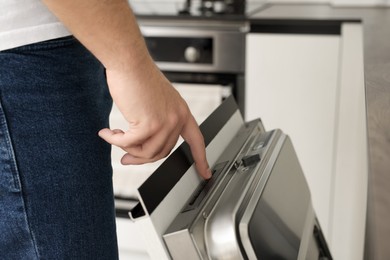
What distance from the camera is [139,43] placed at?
60cm

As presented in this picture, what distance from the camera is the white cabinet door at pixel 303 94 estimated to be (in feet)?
5.11

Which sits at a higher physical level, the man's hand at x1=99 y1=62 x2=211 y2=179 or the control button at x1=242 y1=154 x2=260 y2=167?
the man's hand at x1=99 y1=62 x2=211 y2=179

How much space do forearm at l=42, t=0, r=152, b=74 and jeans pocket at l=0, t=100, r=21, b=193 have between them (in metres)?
0.13

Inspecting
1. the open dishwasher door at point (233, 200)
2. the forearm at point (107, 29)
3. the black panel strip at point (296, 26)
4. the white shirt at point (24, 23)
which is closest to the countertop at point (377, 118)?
the black panel strip at point (296, 26)

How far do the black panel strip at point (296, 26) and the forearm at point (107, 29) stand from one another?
1013 mm

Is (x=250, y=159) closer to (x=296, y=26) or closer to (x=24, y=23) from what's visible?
(x=24, y=23)

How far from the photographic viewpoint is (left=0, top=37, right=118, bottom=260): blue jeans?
0.63 meters

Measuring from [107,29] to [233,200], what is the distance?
226mm

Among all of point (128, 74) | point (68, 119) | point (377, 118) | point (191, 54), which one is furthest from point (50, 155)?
point (191, 54)

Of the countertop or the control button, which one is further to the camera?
the control button

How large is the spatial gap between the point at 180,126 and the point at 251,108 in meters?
1.04

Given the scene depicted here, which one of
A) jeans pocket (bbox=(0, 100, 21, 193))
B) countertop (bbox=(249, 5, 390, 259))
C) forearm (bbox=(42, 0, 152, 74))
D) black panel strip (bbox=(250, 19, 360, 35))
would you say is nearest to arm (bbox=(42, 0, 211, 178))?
forearm (bbox=(42, 0, 152, 74))

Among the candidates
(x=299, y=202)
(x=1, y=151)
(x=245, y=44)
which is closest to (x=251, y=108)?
(x=245, y=44)

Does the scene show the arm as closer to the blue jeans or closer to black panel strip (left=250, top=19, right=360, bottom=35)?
the blue jeans
